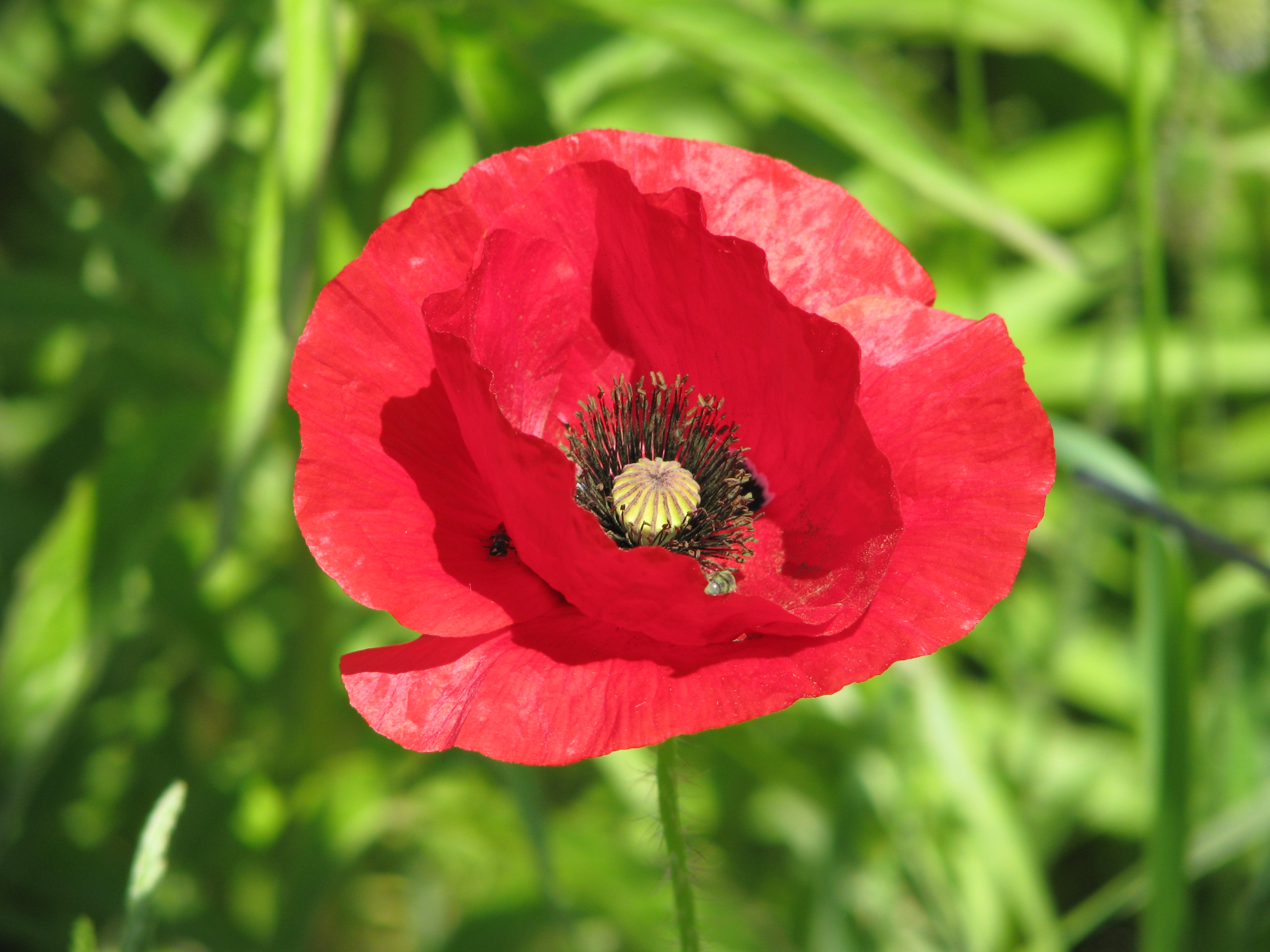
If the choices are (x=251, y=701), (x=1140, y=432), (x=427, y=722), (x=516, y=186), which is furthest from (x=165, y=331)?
(x=1140, y=432)

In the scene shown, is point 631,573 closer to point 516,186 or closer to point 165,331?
point 516,186

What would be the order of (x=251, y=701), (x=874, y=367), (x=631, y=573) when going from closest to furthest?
(x=631, y=573) → (x=874, y=367) → (x=251, y=701)

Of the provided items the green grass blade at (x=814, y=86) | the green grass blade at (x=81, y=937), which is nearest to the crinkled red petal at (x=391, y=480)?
the green grass blade at (x=81, y=937)

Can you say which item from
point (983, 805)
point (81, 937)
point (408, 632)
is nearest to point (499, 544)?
point (81, 937)

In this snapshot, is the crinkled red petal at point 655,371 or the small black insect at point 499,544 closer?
the crinkled red petal at point 655,371

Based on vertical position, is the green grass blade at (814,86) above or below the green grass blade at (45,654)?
above

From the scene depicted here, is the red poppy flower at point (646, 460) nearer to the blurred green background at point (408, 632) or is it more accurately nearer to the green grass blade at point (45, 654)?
the blurred green background at point (408, 632)
